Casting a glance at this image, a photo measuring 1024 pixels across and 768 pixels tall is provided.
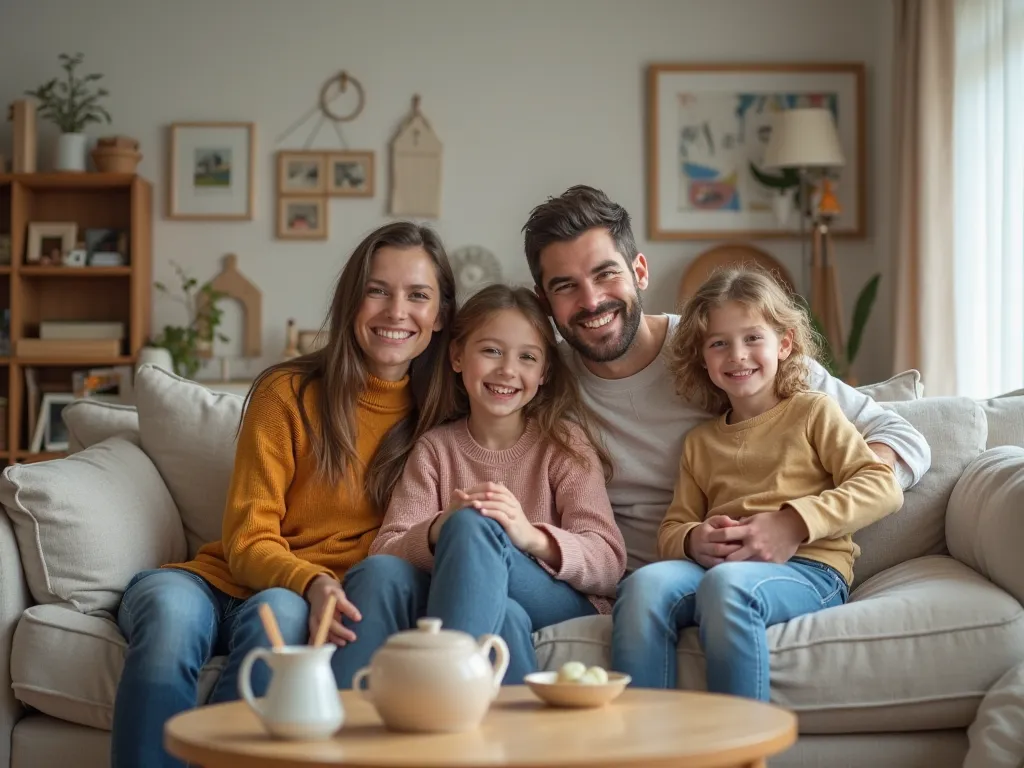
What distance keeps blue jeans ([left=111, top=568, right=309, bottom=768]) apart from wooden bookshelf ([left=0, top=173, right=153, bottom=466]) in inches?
128

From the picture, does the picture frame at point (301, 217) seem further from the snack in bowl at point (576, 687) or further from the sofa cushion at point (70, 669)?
the snack in bowl at point (576, 687)

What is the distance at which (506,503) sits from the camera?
1959 millimetres

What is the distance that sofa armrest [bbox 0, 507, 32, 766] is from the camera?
6.59ft

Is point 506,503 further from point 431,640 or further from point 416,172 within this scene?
point 416,172

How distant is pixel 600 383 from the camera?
2.42 m

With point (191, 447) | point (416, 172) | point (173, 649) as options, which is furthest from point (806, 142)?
point (173, 649)

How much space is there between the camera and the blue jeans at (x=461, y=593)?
1.78m

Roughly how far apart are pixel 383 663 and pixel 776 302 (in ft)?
4.12

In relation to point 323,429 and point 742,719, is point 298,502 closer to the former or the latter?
point 323,429

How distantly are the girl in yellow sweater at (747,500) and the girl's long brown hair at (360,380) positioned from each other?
455 millimetres

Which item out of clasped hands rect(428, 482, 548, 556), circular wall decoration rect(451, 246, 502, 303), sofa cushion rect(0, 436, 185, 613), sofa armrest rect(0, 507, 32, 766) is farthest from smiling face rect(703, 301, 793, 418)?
circular wall decoration rect(451, 246, 502, 303)

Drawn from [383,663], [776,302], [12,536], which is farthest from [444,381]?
[383,663]

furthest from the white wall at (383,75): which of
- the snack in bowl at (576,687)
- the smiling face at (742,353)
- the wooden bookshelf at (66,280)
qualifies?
the snack in bowl at (576,687)

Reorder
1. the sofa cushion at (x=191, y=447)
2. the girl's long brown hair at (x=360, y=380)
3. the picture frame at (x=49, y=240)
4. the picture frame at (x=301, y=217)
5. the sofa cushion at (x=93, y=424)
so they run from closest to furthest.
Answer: the girl's long brown hair at (x=360, y=380), the sofa cushion at (x=191, y=447), the sofa cushion at (x=93, y=424), the picture frame at (x=49, y=240), the picture frame at (x=301, y=217)
